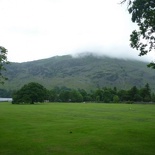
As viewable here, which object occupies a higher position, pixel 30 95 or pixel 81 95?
pixel 81 95

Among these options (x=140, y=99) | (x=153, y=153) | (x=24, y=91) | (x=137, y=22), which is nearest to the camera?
(x=153, y=153)

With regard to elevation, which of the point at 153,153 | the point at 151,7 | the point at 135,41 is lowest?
the point at 153,153

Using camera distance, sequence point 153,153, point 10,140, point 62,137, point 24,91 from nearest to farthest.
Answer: point 153,153, point 10,140, point 62,137, point 24,91

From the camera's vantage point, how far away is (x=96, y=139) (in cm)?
2425

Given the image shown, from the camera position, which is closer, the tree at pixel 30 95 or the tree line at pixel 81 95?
the tree at pixel 30 95

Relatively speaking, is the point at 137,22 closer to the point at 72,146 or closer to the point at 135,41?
the point at 135,41

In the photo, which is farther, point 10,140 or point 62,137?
point 62,137

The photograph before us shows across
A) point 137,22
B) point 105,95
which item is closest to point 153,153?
point 137,22

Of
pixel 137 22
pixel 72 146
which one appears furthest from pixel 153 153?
pixel 137 22

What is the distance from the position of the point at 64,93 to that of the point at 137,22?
163 m

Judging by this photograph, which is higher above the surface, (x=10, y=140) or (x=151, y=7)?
(x=151, y=7)

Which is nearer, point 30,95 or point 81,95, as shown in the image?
point 30,95

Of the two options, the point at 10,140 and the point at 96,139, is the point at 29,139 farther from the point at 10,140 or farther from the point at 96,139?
the point at 96,139

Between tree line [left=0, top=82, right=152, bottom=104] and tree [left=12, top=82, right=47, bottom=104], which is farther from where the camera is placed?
tree line [left=0, top=82, right=152, bottom=104]
